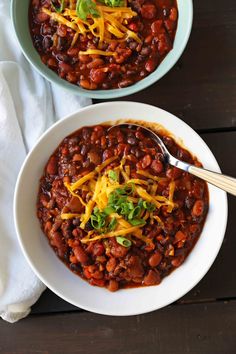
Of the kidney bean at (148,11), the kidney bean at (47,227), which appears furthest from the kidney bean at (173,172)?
the kidney bean at (148,11)

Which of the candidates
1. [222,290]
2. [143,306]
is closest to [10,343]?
[143,306]

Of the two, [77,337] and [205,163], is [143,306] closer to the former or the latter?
[77,337]

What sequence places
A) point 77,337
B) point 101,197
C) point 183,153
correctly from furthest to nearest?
point 77,337 → point 183,153 → point 101,197

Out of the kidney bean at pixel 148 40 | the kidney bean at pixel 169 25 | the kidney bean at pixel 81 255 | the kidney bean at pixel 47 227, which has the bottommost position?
the kidney bean at pixel 81 255

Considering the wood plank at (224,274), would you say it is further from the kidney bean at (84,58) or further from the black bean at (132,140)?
the kidney bean at (84,58)

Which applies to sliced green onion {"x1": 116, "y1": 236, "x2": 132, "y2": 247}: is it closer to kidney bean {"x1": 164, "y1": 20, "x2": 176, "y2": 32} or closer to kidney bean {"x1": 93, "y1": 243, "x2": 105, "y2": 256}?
kidney bean {"x1": 93, "y1": 243, "x2": 105, "y2": 256}

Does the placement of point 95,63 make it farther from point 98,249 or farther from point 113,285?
point 113,285

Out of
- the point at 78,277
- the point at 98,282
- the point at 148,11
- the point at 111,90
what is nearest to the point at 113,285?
the point at 98,282
